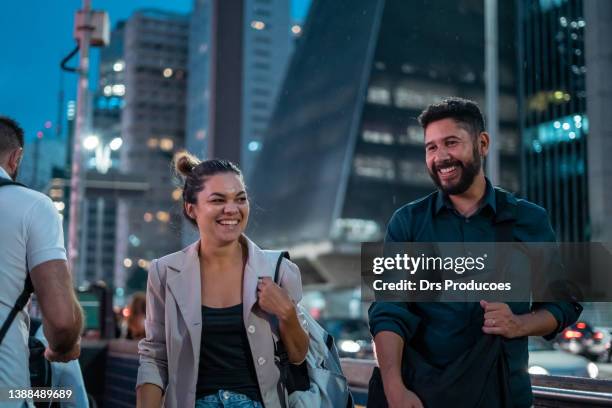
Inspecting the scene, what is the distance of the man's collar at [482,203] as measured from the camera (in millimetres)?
2896

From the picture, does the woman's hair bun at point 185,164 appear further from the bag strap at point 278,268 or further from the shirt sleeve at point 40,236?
the shirt sleeve at point 40,236

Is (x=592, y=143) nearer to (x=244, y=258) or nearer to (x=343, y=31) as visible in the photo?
(x=244, y=258)

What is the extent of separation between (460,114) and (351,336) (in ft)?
71.1

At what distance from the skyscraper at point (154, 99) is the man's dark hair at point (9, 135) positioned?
134972 mm

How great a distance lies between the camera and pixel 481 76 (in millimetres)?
71500

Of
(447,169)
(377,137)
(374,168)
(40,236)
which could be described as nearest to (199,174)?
(40,236)

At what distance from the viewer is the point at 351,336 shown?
956 inches

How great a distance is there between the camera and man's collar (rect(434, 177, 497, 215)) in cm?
290

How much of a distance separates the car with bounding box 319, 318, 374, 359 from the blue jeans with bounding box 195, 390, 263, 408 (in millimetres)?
19162

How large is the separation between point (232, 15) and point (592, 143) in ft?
26.2

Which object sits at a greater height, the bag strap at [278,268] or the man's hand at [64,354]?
the bag strap at [278,268]

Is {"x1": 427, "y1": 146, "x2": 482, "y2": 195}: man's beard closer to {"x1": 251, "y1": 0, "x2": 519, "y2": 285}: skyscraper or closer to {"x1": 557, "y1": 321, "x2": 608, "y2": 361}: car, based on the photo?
{"x1": 557, "y1": 321, "x2": 608, "y2": 361}: car

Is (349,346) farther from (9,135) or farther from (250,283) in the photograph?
(9,135)

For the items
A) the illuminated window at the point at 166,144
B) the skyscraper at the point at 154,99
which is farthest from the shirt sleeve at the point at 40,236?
the illuminated window at the point at 166,144
